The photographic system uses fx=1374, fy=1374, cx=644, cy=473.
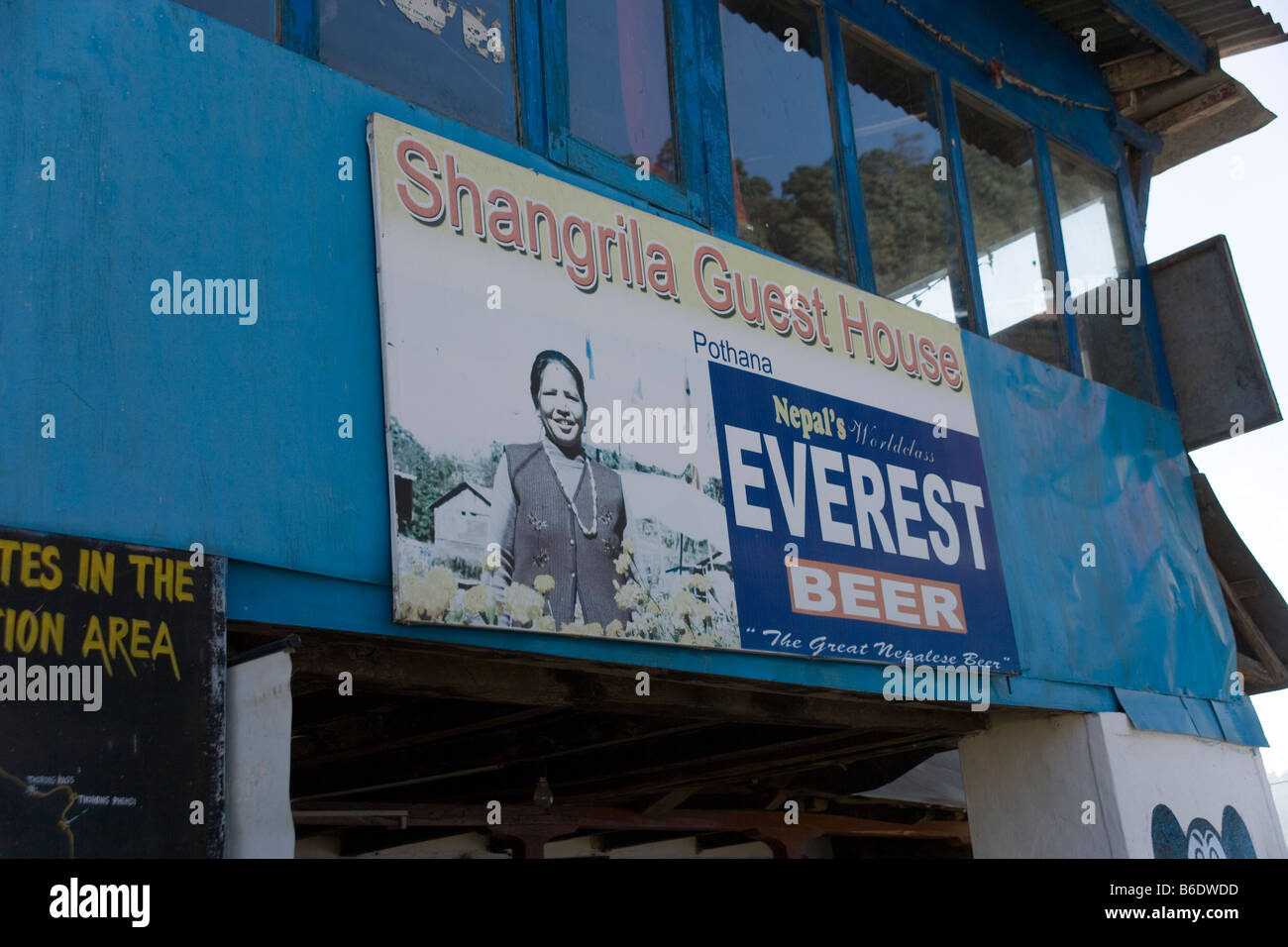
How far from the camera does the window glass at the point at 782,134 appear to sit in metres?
6.96

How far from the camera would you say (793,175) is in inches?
286

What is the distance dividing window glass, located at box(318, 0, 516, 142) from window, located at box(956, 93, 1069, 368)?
142 inches

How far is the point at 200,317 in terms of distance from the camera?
4246 mm

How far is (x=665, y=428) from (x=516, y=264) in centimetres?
93

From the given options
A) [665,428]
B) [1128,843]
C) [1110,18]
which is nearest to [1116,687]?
[1128,843]

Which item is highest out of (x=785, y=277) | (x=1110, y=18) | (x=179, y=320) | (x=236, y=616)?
(x=1110, y=18)

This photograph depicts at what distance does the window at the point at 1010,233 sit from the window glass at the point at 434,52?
142 inches

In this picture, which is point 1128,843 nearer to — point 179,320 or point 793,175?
point 793,175

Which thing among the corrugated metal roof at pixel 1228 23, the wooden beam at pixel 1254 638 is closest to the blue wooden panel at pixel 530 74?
the corrugated metal roof at pixel 1228 23

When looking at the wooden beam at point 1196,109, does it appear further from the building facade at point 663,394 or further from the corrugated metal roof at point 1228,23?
the corrugated metal roof at point 1228,23

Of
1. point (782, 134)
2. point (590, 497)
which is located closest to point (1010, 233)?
point (782, 134)
